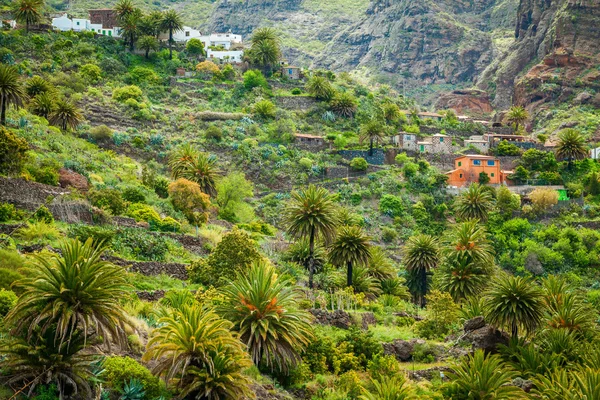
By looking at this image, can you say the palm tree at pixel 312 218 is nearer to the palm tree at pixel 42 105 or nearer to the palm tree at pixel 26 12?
the palm tree at pixel 42 105

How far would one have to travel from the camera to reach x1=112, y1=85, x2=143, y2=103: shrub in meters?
98.6

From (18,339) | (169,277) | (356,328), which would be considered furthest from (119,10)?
(18,339)

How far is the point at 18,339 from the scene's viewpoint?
27.8 meters

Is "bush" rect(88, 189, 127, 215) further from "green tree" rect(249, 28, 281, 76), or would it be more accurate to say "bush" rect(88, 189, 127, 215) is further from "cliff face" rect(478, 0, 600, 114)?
"cliff face" rect(478, 0, 600, 114)

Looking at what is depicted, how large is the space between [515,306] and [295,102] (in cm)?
7089

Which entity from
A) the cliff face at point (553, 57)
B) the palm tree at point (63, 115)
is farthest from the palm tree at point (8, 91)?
the cliff face at point (553, 57)

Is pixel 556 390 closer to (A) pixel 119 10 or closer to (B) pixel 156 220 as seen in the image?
(B) pixel 156 220

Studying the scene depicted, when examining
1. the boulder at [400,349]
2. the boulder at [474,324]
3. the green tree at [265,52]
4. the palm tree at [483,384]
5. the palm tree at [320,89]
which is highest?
the green tree at [265,52]

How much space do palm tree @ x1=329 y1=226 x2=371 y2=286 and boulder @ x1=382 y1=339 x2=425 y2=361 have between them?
13.8 m

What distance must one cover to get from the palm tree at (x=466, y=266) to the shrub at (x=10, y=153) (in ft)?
124

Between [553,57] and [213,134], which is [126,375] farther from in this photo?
[553,57]

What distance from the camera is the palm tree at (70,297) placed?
27922mm

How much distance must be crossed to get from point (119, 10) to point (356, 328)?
89946mm

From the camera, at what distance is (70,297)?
1118 inches
